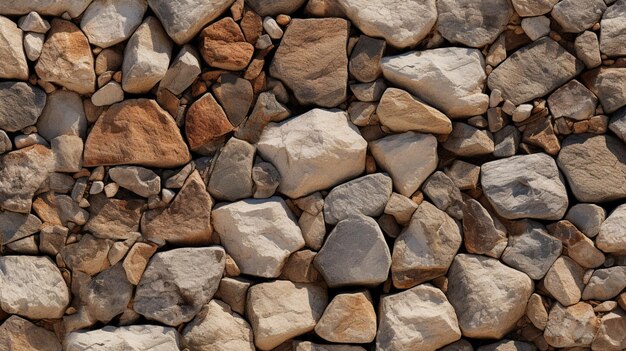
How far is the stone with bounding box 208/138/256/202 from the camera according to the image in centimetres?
249

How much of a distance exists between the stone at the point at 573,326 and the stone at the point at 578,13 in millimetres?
900

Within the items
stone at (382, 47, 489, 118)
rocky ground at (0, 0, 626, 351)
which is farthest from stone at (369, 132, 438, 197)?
stone at (382, 47, 489, 118)

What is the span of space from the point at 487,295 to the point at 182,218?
101cm

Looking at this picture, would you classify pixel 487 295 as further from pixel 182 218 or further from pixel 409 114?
pixel 182 218

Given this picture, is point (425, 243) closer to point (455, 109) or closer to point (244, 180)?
point (455, 109)

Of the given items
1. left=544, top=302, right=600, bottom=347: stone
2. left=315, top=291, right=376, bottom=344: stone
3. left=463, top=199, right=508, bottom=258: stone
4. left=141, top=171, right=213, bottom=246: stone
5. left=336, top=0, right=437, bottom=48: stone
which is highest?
left=336, top=0, right=437, bottom=48: stone

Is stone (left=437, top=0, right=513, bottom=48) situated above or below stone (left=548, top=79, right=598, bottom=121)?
above

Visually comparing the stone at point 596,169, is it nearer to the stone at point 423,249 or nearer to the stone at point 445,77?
the stone at point 445,77

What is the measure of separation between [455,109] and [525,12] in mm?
392

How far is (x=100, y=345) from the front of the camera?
241 cm

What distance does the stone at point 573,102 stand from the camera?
2496 millimetres

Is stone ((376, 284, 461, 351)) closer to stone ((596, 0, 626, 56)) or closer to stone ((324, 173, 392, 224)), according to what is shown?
stone ((324, 173, 392, 224))

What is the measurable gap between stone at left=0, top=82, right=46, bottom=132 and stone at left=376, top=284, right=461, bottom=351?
4.18 feet

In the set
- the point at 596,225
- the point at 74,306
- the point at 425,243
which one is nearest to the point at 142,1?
the point at 74,306
